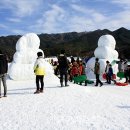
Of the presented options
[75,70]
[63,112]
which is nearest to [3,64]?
[63,112]

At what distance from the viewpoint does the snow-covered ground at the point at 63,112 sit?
7707 millimetres

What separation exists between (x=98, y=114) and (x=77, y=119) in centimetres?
84

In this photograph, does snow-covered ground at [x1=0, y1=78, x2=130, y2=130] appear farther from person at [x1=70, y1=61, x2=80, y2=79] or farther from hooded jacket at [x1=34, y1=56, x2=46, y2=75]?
person at [x1=70, y1=61, x2=80, y2=79]

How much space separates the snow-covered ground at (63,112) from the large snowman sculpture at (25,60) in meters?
8.86

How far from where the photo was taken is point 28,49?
21.6 m

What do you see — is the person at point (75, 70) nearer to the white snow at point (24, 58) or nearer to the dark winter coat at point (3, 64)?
the white snow at point (24, 58)

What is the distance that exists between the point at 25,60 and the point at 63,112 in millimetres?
12786

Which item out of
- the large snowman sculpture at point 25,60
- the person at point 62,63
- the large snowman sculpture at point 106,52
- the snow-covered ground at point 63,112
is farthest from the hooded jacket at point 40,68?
the large snowman sculpture at point 106,52

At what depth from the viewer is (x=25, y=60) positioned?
843 inches

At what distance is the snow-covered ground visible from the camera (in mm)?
7707

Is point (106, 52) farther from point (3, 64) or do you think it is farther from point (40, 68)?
point (3, 64)

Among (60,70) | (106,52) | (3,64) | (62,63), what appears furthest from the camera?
(106,52)

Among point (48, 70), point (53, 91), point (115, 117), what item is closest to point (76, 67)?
point (48, 70)

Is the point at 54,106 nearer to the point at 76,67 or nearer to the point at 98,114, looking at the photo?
the point at 98,114
